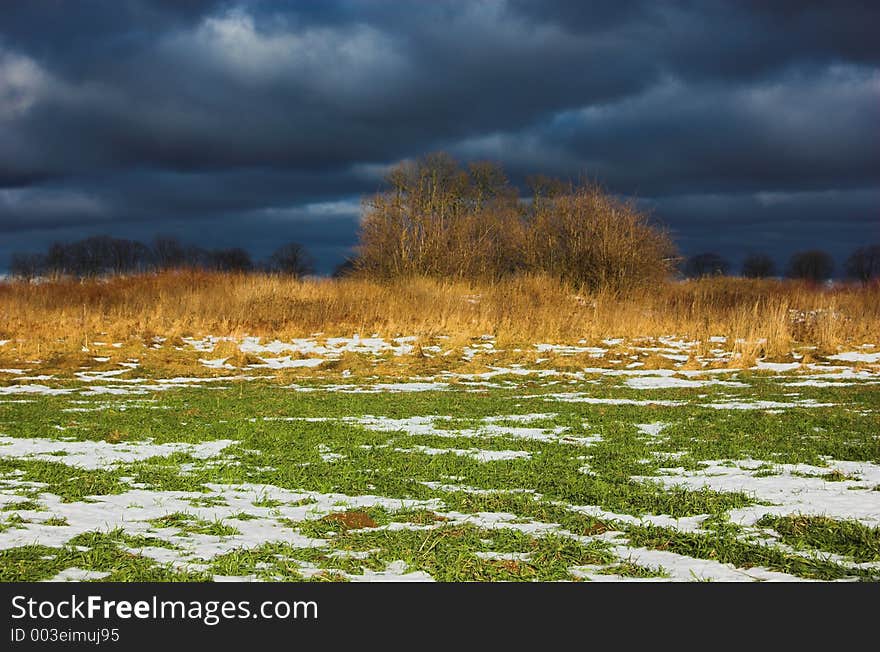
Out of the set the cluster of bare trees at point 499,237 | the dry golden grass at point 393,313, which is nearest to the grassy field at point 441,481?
the dry golden grass at point 393,313

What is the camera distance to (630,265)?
30781 millimetres

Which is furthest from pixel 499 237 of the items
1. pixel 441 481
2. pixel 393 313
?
pixel 441 481

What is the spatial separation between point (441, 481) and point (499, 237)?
103 feet

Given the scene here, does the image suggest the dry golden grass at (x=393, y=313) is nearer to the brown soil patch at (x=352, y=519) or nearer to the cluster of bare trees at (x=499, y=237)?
the cluster of bare trees at (x=499, y=237)

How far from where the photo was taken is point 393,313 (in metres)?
25.0

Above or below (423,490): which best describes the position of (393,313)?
above

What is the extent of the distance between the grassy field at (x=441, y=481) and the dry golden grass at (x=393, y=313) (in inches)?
286

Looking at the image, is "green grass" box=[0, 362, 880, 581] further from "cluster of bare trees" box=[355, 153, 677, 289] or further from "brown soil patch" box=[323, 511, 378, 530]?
"cluster of bare trees" box=[355, 153, 677, 289]

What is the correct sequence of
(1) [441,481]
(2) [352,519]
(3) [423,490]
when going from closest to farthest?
(2) [352,519] < (3) [423,490] < (1) [441,481]

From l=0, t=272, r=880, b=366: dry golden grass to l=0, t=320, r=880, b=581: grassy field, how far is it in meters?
7.26

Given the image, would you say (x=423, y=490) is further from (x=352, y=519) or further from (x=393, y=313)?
(x=393, y=313)

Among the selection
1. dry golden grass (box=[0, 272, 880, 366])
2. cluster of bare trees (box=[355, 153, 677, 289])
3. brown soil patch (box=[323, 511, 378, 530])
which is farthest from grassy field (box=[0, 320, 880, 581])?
cluster of bare trees (box=[355, 153, 677, 289])

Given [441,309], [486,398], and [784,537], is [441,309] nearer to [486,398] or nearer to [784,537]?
[486,398]

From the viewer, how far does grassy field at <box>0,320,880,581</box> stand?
404 centimetres
